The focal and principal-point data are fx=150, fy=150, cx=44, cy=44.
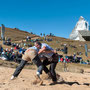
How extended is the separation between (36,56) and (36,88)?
3.48 ft

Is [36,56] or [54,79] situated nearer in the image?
[36,56]

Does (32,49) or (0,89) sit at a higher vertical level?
(32,49)

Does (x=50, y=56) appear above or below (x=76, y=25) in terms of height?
below

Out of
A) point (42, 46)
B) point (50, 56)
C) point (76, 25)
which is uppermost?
point (76, 25)

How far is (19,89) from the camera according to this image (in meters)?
4.40

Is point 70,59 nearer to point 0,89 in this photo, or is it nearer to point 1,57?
point 1,57

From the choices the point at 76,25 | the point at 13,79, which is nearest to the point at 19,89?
the point at 13,79

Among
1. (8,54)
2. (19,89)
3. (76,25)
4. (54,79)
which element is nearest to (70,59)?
(8,54)

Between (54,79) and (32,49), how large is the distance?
1.39 meters

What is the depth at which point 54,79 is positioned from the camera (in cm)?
547

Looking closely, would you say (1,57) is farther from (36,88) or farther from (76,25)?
(76,25)

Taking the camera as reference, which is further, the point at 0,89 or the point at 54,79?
the point at 54,79

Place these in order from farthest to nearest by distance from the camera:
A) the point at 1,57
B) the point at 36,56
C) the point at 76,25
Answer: the point at 76,25 < the point at 1,57 < the point at 36,56

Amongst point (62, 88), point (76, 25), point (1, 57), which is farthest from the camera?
point (76, 25)
